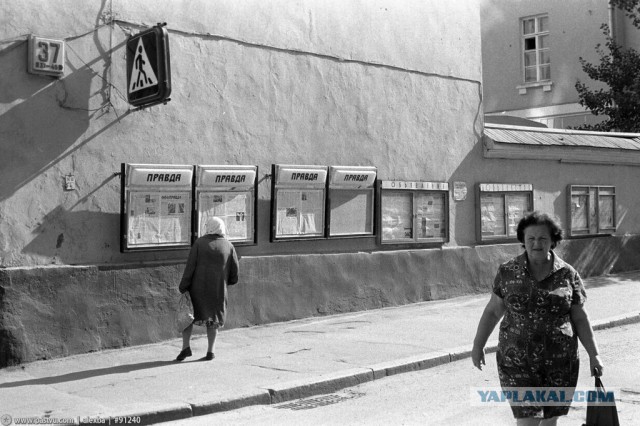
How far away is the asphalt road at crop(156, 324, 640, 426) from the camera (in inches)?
256

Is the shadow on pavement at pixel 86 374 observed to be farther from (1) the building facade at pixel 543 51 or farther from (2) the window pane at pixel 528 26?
(2) the window pane at pixel 528 26

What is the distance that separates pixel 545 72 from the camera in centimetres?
2414

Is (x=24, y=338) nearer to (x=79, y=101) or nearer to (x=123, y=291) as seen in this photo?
(x=123, y=291)

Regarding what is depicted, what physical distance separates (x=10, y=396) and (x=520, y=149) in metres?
10.7

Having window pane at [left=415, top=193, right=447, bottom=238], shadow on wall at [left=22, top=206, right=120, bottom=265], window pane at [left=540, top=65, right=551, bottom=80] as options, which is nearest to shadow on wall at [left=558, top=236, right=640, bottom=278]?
window pane at [left=415, top=193, right=447, bottom=238]

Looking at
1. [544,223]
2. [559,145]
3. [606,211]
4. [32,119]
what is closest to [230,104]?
[32,119]

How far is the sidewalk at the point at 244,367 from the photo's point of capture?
7.08 m

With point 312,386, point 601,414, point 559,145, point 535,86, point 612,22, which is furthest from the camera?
point 535,86

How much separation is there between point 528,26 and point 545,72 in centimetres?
165

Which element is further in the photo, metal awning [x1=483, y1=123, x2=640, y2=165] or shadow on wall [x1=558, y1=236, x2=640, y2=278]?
shadow on wall [x1=558, y1=236, x2=640, y2=278]

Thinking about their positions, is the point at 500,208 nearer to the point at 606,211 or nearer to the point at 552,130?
the point at 552,130

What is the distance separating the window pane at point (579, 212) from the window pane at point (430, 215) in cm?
385

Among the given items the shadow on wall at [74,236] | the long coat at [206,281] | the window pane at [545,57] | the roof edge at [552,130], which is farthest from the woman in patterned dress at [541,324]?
the window pane at [545,57]

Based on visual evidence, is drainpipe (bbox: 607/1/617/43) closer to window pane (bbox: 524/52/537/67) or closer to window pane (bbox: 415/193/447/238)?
window pane (bbox: 524/52/537/67)
